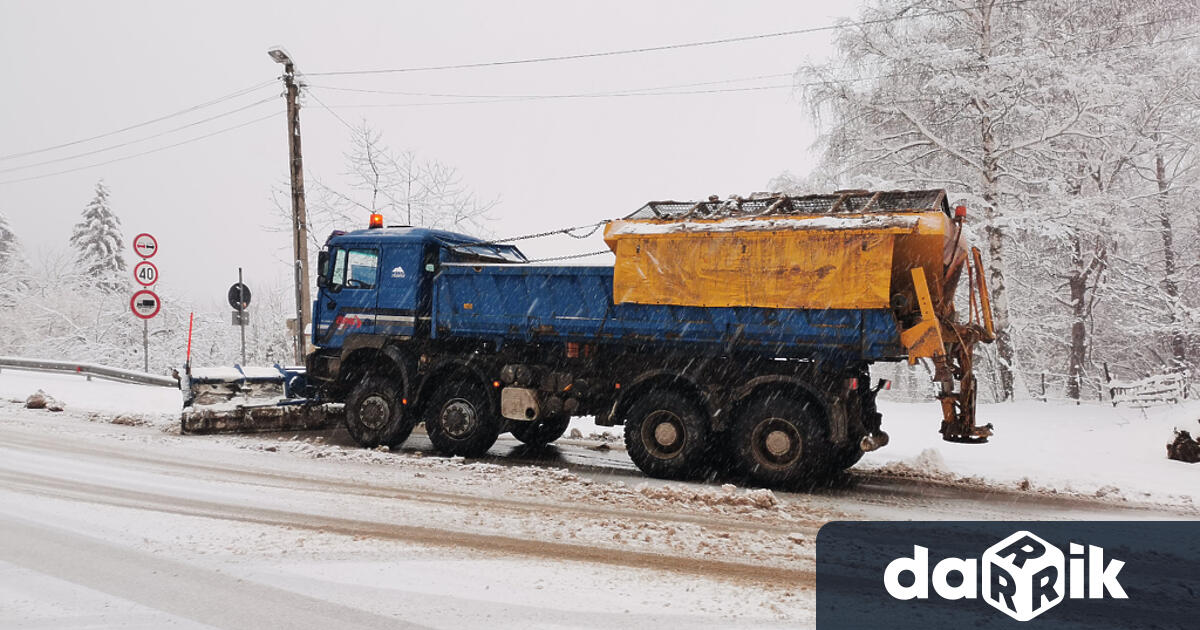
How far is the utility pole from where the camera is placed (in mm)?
15000

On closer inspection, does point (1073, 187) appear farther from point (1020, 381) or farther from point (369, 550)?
point (369, 550)

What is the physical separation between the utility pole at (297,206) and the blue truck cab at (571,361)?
428cm

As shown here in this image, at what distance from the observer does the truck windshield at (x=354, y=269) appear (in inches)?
418

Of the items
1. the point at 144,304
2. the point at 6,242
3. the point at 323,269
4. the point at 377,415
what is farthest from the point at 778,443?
the point at 6,242

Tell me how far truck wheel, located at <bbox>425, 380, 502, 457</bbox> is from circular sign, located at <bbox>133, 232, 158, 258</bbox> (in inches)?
352

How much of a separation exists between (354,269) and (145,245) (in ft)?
23.8

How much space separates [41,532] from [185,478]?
6.99 feet

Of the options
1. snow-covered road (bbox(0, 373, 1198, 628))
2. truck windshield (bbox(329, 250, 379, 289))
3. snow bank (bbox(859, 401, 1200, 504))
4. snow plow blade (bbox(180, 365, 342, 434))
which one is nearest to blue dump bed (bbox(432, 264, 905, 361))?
truck windshield (bbox(329, 250, 379, 289))

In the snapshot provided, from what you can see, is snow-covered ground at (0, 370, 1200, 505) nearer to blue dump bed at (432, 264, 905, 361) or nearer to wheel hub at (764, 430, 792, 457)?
wheel hub at (764, 430, 792, 457)

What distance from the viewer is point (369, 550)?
5320 millimetres

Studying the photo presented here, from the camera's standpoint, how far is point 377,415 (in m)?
10.5

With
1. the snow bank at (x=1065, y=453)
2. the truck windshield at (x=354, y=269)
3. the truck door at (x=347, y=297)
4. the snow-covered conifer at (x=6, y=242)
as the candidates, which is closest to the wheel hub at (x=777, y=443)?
the snow bank at (x=1065, y=453)

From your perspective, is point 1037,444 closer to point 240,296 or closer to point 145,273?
point 240,296

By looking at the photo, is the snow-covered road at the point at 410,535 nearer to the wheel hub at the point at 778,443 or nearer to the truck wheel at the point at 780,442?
the truck wheel at the point at 780,442
